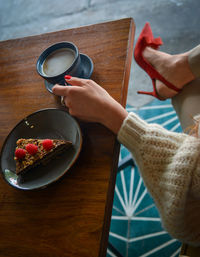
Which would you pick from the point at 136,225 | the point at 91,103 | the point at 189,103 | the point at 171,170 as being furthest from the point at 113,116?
the point at 136,225

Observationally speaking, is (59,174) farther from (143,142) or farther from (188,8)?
(188,8)

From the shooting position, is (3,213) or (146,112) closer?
(3,213)

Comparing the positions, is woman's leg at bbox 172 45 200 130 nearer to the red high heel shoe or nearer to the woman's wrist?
the red high heel shoe

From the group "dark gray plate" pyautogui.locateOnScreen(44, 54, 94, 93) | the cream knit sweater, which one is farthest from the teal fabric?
"dark gray plate" pyautogui.locateOnScreen(44, 54, 94, 93)

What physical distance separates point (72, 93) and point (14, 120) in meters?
0.29

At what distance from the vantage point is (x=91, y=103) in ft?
2.32

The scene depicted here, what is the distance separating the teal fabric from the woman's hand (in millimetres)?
806

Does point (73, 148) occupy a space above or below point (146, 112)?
above

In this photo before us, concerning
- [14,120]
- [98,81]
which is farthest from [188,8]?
[14,120]

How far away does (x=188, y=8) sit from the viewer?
1.94 meters

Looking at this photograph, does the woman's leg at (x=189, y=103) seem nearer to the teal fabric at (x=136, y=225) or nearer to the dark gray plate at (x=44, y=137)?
the dark gray plate at (x=44, y=137)

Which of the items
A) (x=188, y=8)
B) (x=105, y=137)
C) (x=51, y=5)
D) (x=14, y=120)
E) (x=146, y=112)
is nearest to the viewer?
(x=105, y=137)

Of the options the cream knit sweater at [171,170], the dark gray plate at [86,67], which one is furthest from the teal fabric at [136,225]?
the dark gray plate at [86,67]

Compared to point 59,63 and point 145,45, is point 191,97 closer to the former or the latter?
point 145,45
